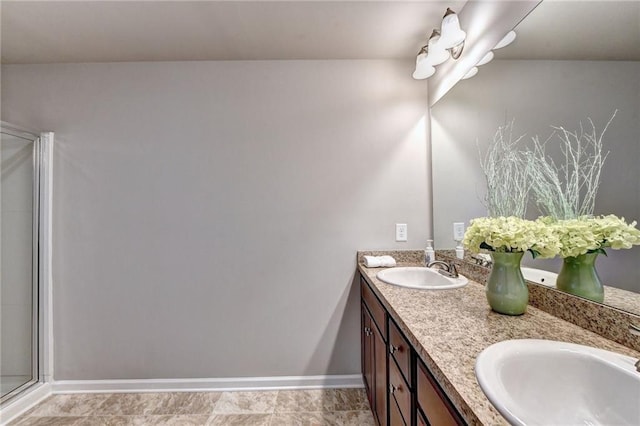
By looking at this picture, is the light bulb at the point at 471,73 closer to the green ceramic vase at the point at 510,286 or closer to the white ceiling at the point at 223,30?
the white ceiling at the point at 223,30

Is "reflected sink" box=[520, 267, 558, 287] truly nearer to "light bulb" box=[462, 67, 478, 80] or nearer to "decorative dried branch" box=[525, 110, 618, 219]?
"decorative dried branch" box=[525, 110, 618, 219]

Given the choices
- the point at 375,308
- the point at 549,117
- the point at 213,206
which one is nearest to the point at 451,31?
the point at 549,117

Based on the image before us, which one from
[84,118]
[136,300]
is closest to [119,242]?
[136,300]

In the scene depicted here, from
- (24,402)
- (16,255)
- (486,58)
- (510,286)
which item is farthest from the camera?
(16,255)

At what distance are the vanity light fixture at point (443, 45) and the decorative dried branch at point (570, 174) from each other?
73cm

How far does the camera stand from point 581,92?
89 centimetres

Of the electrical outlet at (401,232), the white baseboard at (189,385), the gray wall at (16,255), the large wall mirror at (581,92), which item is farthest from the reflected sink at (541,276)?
the gray wall at (16,255)

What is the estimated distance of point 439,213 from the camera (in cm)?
188

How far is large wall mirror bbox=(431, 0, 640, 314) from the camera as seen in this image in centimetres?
76

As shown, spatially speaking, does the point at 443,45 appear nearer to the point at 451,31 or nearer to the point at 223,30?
the point at 451,31

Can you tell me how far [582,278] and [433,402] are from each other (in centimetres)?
65

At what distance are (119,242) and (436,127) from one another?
2387 mm

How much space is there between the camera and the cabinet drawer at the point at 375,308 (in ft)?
4.17

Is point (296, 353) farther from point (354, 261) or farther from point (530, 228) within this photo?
point (530, 228)
